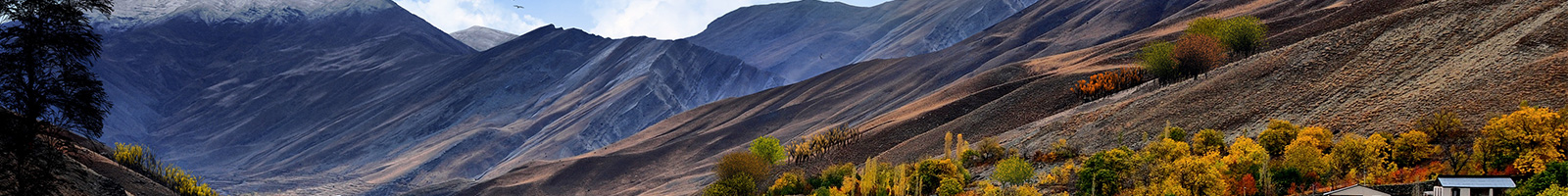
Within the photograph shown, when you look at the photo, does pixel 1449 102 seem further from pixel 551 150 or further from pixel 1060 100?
pixel 551 150

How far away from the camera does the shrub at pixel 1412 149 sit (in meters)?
25.9

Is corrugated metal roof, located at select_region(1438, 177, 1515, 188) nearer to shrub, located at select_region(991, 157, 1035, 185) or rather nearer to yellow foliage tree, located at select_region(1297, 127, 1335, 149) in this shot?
yellow foliage tree, located at select_region(1297, 127, 1335, 149)

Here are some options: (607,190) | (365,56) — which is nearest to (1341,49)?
(607,190)

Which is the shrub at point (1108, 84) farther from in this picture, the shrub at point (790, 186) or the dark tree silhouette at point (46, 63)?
the dark tree silhouette at point (46, 63)

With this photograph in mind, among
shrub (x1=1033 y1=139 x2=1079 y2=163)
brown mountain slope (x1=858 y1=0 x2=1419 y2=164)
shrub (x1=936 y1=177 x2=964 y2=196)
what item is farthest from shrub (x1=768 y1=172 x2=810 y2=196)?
shrub (x1=936 y1=177 x2=964 y2=196)

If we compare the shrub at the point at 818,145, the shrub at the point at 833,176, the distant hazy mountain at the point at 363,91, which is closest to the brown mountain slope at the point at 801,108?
the shrub at the point at 818,145

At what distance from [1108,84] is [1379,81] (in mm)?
16447

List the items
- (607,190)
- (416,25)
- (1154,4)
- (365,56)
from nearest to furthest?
(607,190) → (1154,4) → (365,56) → (416,25)

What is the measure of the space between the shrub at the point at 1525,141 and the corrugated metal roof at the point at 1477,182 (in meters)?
1.35

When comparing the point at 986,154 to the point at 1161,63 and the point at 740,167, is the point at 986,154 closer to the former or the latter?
the point at 740,167

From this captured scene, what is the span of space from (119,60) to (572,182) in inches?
4569

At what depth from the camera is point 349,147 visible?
124062 millimetres

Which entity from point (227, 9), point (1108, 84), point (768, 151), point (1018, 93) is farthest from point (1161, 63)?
point (227, 9)

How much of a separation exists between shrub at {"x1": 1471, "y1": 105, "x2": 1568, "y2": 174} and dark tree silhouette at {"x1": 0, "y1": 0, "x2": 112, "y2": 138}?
2709cm
